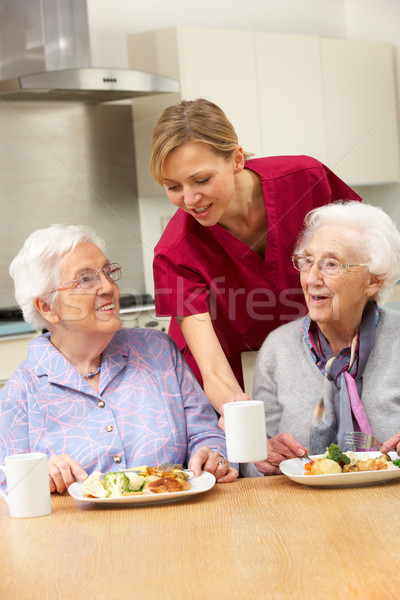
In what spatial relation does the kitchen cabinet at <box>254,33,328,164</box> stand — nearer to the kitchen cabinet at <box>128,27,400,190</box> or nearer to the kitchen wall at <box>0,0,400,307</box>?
the kitchen cabinet at <box>128,27,400,190</box>

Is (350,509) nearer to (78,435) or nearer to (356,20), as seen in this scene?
(78,435)

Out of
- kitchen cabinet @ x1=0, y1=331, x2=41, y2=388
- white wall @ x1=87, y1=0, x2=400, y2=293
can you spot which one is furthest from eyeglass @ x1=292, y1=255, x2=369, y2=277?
white wall @ x1=87, y1=0, x2=400, y2=293

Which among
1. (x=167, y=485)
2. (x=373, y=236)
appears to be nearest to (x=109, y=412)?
(x=167, y=485)

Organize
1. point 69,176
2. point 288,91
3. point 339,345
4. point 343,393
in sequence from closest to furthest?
1. point 343,393
2. point 339,345
3. point 69,176
4. point 288,91

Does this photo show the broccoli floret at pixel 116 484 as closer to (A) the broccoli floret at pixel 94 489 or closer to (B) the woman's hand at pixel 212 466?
(A) the broccoli floret at pixel 94 489

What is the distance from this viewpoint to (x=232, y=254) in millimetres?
1919

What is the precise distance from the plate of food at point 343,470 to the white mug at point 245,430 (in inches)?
3.0

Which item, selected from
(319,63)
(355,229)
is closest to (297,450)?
(355,229)

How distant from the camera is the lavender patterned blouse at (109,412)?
1.53 metres

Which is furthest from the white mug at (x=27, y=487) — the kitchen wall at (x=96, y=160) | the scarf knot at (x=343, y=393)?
the kitchen wall at (x=96, y=160)

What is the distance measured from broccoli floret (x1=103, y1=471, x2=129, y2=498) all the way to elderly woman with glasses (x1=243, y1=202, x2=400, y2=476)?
0.41m

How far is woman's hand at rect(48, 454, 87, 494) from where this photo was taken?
1.37 m

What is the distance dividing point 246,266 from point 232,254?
5 centimetres

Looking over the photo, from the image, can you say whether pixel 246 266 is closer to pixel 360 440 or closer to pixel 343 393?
pixel 343 393
